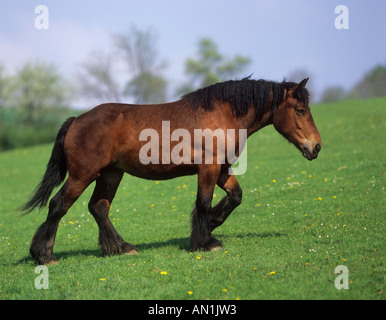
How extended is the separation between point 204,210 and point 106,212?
1821 millimetres

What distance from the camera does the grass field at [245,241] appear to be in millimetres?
5570

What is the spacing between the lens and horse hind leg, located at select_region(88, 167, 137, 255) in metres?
7.88

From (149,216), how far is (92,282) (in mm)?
5703

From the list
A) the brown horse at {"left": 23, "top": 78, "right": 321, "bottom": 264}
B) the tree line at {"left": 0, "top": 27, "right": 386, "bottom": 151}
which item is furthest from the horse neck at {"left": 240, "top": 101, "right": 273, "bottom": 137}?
the tree line at {"left": 0, "top": 27, "right": 386, "bottom": 151}

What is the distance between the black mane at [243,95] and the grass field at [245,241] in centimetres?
238

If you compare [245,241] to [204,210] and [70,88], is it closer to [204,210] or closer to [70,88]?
[204,210]

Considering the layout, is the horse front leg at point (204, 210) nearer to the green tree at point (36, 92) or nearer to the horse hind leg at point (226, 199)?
the horse hind leg at point (226, 199)

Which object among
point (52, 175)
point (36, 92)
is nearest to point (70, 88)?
point (36, 92)

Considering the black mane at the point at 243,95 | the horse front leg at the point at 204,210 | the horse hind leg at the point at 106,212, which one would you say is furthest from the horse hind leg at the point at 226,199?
the horse hind leg at the point at 106,212

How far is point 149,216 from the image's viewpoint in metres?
11.8

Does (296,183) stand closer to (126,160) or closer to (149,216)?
(149,216)

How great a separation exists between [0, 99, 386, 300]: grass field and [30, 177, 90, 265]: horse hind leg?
0.93 feet

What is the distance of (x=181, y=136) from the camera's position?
7.28 m

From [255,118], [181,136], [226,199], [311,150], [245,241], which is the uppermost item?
[255,118]
